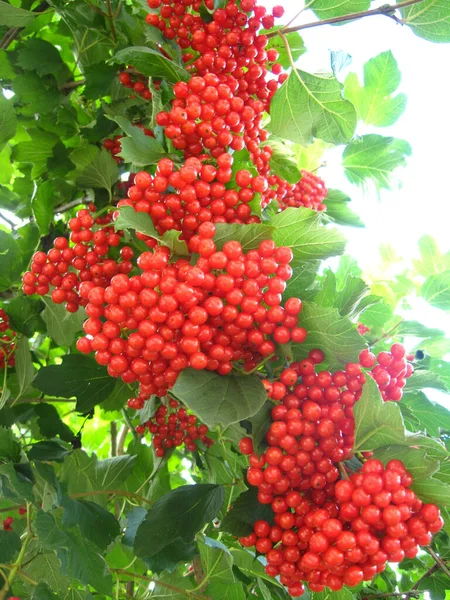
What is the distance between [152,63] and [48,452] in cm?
103

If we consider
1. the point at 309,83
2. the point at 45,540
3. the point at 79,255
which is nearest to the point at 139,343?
the point at 79,255

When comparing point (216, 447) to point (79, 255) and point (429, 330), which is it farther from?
point (79, 255)

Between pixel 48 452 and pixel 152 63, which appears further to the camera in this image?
pixel 48 452

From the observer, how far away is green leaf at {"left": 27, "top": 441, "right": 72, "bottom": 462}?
1.51 metres

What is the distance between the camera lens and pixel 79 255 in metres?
1.26

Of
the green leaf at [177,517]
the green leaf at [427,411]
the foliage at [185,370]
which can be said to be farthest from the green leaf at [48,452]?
the green leaf at [427,411]

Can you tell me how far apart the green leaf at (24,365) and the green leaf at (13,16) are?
0.97m

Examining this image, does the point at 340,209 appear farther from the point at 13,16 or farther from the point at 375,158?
the point at 13,16

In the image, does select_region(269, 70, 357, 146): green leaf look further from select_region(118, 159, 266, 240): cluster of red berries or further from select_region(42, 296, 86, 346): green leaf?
select_region(42, 296, 86, 346): green leaf

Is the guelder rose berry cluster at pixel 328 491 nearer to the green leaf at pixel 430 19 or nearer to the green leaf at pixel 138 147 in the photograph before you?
the green leaf at pixel 138 147

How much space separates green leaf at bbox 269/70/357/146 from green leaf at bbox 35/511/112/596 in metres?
1.06

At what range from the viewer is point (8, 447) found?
1327mm

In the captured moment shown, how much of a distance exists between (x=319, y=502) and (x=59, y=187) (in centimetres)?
129

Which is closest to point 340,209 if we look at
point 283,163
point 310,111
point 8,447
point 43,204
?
point 283,163
